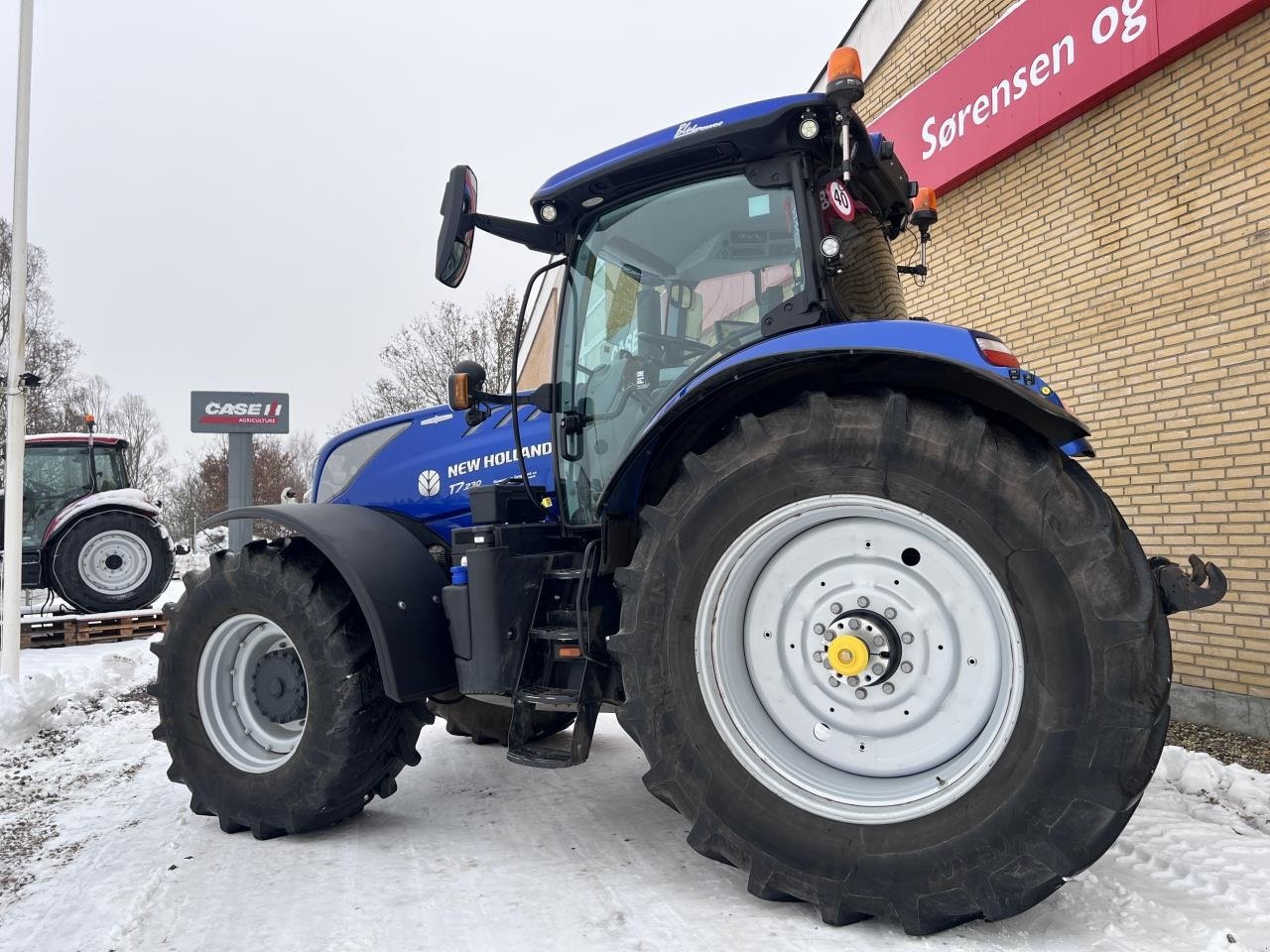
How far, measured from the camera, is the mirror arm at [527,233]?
3.33 m

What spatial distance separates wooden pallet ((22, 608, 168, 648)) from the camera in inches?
397

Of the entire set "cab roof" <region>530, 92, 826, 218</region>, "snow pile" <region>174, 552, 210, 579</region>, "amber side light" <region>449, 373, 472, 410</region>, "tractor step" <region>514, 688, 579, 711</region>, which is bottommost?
"snow pile" <region>174, 552, 210, 579</region>

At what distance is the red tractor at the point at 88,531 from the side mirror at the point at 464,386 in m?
9.34

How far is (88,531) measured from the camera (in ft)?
35.5

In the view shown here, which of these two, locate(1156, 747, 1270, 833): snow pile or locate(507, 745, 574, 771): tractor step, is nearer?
locate(507, 745, 574, 771): tractor step

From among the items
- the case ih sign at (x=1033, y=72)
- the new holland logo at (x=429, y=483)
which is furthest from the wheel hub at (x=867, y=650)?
the case ih sign at (x=1033, y=72)

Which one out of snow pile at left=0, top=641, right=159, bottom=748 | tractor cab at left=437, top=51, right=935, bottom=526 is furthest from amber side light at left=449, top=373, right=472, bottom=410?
snow pile at left=0, top=641, right=159, bottom=748

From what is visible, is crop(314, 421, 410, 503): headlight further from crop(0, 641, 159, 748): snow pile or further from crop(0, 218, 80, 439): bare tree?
crop(0, 218, 80, 439): bare tree

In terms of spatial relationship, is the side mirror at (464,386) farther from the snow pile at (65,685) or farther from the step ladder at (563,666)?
the snow pile at (65,685)

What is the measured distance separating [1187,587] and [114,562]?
1179 cm

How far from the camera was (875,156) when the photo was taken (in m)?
3.16

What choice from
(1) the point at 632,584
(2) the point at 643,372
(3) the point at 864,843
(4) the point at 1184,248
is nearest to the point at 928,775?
(3) the point at 864,843

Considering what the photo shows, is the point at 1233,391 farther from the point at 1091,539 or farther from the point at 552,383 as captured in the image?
the point at 552,383

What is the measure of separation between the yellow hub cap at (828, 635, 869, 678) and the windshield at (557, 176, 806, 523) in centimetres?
101
